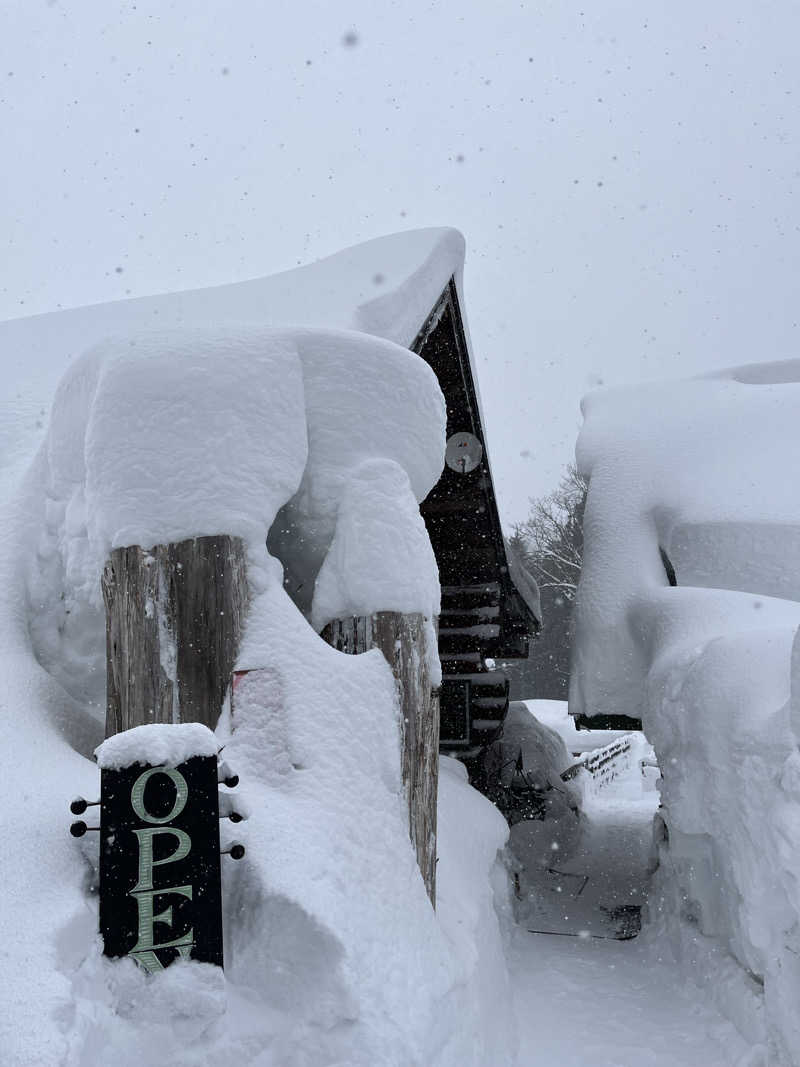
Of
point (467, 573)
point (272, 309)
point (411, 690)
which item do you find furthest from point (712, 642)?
point (467, 573)

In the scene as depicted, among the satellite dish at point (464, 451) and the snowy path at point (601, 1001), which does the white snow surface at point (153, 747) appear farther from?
the satellite dish at point (464, 451)

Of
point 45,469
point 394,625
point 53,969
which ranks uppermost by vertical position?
point 45,469

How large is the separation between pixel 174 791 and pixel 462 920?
2224 millimetres

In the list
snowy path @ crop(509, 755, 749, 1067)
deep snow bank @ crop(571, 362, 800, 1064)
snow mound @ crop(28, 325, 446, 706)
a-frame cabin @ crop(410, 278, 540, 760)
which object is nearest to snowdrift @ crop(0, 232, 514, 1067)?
snow mound @ crop(28, 325, 446, 706)

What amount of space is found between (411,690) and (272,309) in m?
3.98

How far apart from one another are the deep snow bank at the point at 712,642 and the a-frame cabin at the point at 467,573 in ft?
3.99

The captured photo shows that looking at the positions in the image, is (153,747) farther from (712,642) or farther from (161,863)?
(712,642)

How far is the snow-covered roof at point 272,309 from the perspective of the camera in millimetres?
5852

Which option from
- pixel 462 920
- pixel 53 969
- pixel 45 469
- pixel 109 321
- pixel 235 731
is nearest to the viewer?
pixel 53 969

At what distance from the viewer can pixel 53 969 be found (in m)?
2.02

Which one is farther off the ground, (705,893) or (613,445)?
(613,445)

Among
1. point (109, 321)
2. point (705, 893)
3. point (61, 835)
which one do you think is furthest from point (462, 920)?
point (109, 321)

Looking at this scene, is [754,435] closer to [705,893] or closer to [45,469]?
[705,893]

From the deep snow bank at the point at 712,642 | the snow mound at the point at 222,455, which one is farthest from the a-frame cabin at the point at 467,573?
the snow mound at the point at 222,455
